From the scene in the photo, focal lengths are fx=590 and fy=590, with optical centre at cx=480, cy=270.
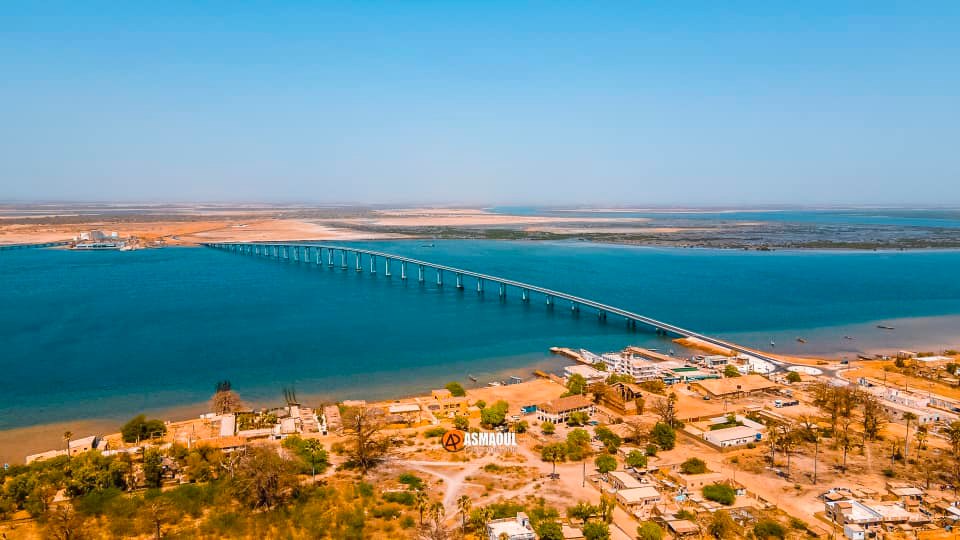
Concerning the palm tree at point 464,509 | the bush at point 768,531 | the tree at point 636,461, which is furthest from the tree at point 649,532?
the palm tree at point 464,509

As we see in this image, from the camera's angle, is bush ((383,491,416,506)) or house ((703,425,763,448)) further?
house ((703,425,763,448))

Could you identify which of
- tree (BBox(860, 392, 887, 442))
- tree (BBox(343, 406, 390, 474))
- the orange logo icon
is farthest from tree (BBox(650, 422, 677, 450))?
tree (BBox(343, 406, 390, 474))

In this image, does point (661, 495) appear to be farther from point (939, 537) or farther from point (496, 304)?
point (496, 304)

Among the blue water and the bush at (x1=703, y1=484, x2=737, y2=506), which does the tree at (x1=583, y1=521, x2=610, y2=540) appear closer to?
the bush at (x1=703, y1=484, x2=737, y2=506)

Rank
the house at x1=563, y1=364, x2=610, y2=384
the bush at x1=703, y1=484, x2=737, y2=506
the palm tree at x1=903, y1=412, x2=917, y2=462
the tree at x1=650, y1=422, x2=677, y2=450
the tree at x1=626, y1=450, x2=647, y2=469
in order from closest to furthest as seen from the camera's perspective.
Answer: the bush at x1=703, y1=484, x2=737, y2=506
the tree at x1=626, y1=450, x2=647, y2=469
the palm tree at x1=903, y1=412, x2=917, y2=462
the tree at x1=650, y1=422, x2=677, y2=450
the house at x1=563, y1=364, x2=610, y2=384

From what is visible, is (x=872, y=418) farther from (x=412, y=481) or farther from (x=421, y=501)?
(x=421, y=501)

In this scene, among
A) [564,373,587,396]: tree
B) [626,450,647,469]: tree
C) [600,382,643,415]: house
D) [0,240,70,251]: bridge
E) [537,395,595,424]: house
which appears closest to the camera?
[626,450,647,469]: tree

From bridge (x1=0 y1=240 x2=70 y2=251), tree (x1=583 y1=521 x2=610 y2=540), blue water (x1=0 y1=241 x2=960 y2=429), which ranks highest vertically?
bridge (x1=0 y1=240 x2=70 y2=251)
